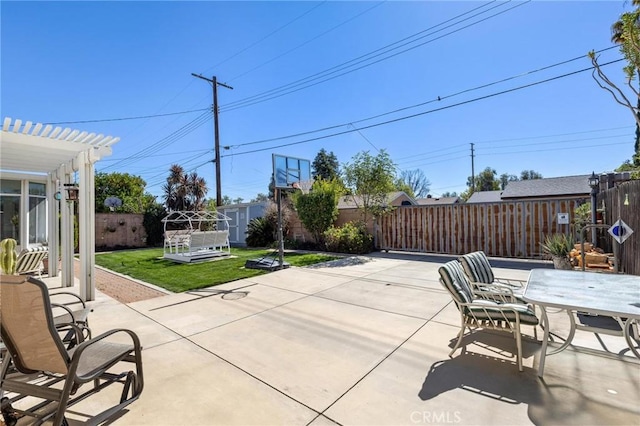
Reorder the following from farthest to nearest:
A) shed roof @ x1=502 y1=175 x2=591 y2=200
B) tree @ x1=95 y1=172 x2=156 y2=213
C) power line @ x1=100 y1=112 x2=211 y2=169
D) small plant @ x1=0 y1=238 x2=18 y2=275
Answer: tree @ x1=95 y1=172 x2=156 y2=213, shed roof @ x1=502 y1=175 x2=591 y2=200, power line @ x1=100 y1=112 x2=211 y2=169, small plant @ x1=0 y1=238 x2=18 y2=275

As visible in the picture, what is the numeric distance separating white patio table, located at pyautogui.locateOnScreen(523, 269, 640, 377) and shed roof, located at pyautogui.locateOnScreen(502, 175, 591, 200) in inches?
856

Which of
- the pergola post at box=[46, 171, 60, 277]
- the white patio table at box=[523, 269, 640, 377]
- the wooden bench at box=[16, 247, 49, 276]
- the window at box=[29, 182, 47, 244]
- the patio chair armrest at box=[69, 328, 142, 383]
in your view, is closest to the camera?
the patio chair armrest at box=[69, 328, 142, 383]

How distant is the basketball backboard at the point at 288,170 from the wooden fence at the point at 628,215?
7.59m

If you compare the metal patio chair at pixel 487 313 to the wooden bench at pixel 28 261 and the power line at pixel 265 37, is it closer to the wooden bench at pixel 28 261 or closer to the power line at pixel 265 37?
the wooden bench at pixel 28 261

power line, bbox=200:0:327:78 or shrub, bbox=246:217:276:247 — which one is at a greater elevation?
power line, bbox=200:0:327:78

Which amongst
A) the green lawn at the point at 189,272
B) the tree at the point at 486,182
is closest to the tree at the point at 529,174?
the tree at the point at 486,182

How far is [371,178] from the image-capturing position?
38.5 feet

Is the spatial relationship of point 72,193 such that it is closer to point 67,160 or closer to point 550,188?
point 67,160

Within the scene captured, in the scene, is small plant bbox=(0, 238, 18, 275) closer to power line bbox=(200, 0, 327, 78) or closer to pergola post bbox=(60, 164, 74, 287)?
pergola post bbox=(60, 164, 74, 287)

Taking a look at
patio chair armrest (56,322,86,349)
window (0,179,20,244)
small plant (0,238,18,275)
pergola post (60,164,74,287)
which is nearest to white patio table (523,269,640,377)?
patio chair armrest (56,322,86,349)

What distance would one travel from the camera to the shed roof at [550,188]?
2014cm

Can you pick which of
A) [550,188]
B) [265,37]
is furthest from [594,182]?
[550,188]

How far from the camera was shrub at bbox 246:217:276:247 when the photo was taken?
15164mm

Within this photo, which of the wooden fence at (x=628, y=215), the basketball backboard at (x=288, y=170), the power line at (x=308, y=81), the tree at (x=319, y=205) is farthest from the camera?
the tree at (x=319, y=205)
